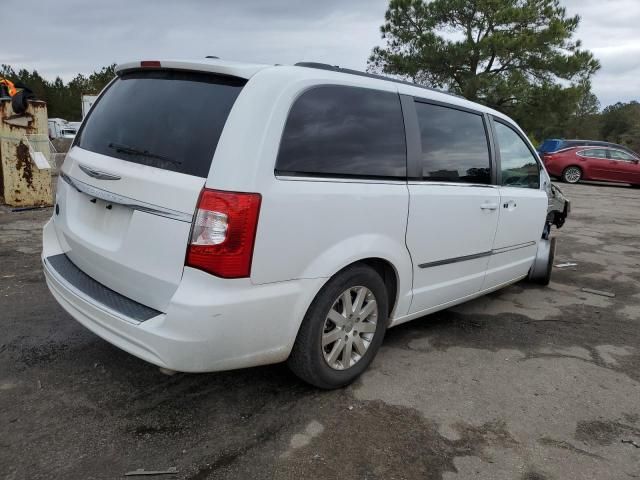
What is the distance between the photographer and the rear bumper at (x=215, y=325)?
227 centimetres

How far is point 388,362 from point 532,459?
1094 millimetres

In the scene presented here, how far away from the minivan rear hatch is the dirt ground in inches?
25.0

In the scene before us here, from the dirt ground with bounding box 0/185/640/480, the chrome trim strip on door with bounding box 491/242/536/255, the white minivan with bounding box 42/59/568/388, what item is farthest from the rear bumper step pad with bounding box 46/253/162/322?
the chrome trim strip on door with bounding box 491/242/536/255

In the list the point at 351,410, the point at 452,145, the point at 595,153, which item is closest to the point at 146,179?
the point at 351,410

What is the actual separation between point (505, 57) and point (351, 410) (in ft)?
87.8

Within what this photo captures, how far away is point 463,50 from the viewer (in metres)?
25.8

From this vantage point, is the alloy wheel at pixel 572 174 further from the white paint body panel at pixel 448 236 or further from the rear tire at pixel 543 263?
the white paint body panel at pixel 448 236

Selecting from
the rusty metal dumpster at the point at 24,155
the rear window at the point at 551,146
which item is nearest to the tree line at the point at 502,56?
the rear window at the point at 551,146

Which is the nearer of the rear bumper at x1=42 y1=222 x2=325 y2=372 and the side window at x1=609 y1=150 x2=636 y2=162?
the rear bumper at x1=42 y1=222 x2=325 y2=372

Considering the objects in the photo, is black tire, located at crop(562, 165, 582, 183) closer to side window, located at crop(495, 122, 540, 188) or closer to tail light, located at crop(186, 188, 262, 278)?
side window, located at crop(495, 122, 540, 188)

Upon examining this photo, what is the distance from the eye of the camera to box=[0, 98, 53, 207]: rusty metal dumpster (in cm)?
757

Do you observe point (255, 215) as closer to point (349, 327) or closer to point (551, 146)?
point (349, 327)

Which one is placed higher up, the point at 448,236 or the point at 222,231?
the point at 222,231

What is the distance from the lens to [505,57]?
2598 centimetres
